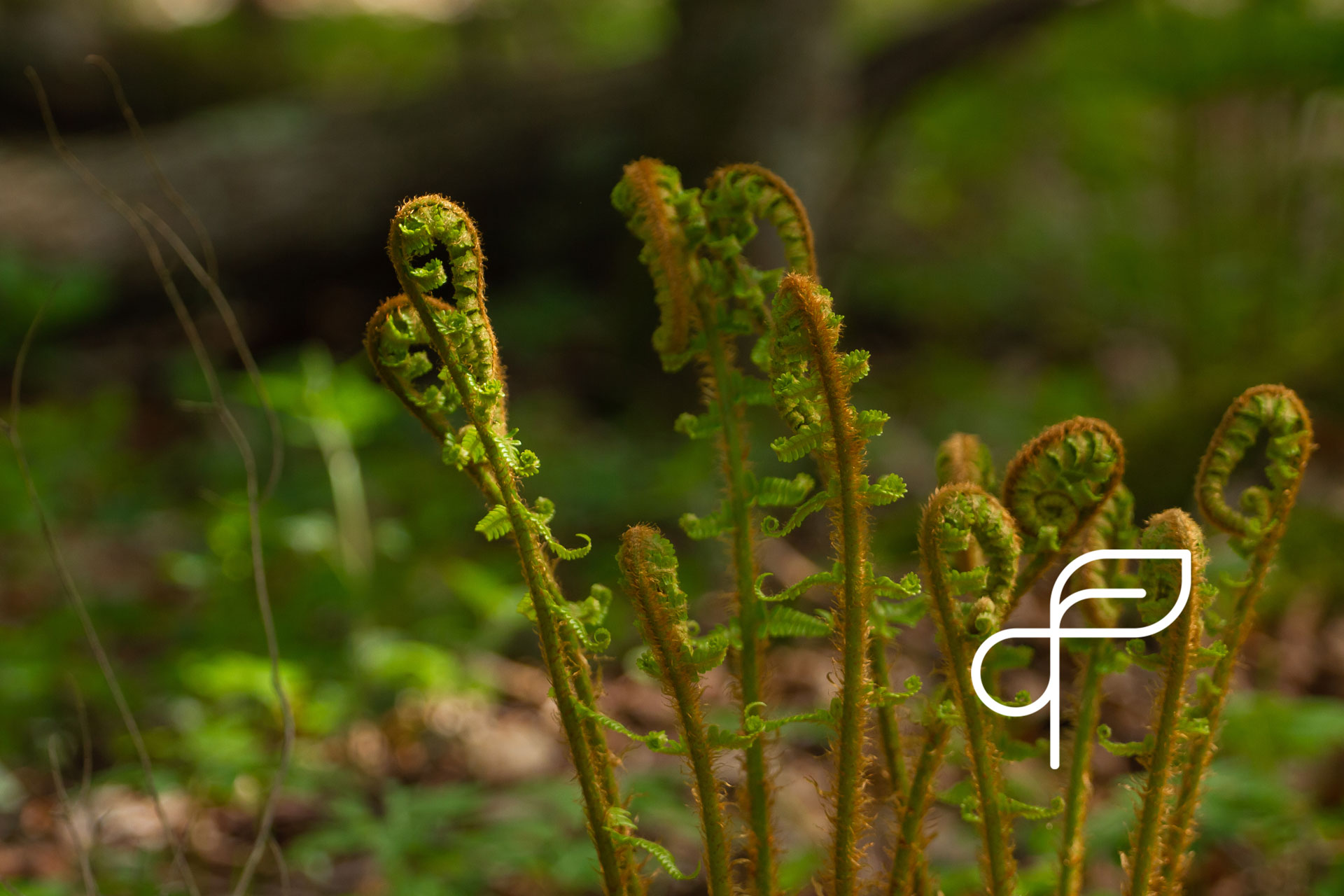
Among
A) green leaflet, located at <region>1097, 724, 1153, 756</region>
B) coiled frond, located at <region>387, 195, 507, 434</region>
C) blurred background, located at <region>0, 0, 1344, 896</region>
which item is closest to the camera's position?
coiled frond, located at <region>387, 195, 507, 434</region>

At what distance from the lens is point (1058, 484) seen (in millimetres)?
846

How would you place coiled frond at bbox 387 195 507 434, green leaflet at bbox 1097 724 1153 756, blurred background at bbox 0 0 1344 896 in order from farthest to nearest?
blurred background at bbox 0 0 1344 896, green leaflet at bbox 1097 724 1153 756, coiled frond at bbox 387 195 507 434

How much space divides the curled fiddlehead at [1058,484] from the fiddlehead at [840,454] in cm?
12

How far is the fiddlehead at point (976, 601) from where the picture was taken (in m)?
0.79

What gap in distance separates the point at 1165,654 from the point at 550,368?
428cm

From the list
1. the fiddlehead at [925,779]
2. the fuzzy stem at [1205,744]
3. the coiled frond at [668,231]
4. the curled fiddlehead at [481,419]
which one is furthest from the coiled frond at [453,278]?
the fuzzy stem at [1205,744]

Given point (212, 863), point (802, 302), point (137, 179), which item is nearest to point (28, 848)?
point (212, 863)

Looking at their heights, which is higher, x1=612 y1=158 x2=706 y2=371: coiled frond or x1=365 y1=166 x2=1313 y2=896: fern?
x1=612 y1=158 x2=706 y2=371: coiled frond

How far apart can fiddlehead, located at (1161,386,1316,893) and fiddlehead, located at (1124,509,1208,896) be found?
42 millimetres

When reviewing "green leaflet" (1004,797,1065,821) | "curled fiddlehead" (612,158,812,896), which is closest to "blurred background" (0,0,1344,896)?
"green leaflet" (1004,797,1065,821)

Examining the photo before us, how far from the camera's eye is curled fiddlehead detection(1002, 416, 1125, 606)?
0.82 m

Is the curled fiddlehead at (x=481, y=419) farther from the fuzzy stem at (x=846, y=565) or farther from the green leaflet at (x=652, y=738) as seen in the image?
the fuzzy stem at (x=846, y=565)

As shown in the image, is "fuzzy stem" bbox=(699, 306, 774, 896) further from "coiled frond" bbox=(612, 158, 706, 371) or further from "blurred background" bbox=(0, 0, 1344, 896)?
"blurred background" bbox=(0, 0, 1344, 896)

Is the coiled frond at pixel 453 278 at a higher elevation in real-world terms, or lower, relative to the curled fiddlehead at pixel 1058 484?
higher
